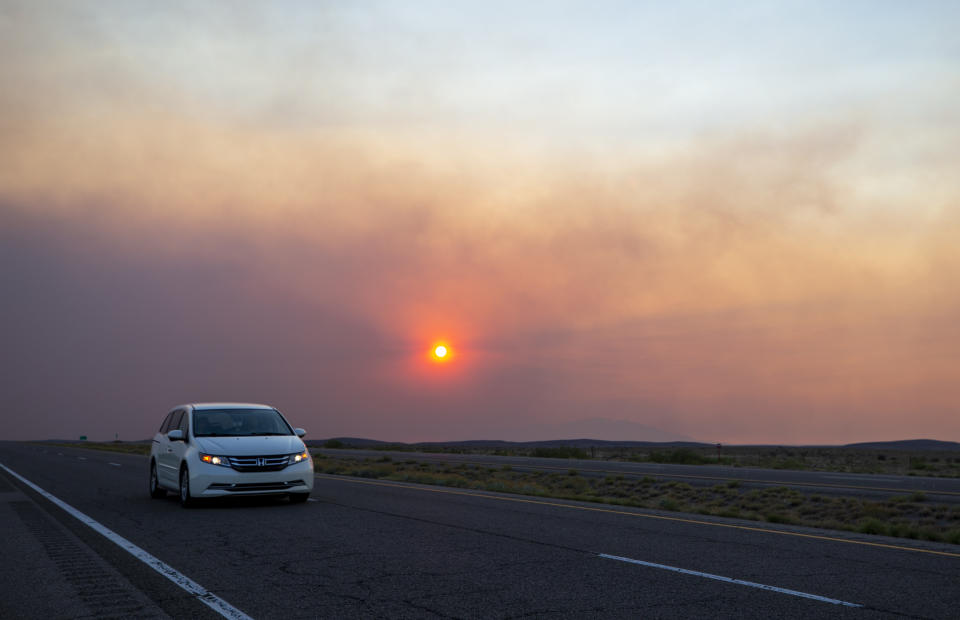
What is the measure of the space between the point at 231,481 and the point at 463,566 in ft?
23.1

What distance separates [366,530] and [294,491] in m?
3.63

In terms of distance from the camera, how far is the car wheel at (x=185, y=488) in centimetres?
1470

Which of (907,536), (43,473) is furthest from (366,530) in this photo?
(43,473)

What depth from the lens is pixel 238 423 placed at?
15.9 metres

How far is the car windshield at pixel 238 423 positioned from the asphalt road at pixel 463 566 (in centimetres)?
151

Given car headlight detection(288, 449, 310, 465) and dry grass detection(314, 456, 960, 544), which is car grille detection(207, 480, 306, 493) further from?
dry grass detection(314, 456, 960, 544)

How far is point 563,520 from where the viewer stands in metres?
13.0

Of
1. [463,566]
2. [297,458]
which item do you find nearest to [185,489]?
[297,458]

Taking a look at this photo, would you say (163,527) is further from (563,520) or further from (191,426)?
(563,520)

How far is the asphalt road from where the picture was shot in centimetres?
684

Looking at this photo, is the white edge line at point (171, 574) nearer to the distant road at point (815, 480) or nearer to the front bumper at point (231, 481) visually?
the front bumper at point (231, 481)

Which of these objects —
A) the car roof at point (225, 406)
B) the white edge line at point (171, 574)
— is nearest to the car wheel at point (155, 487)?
the car roof at point (225, 406)

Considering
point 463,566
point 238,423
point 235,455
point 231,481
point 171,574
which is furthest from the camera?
point 238,423

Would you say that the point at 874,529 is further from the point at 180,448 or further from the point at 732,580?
the point at 180,448
